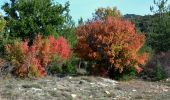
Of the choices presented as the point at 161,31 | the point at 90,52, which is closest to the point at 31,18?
the point at 90,52

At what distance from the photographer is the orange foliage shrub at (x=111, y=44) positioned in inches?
1829

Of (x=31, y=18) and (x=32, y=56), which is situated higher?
(x=31, y=18)

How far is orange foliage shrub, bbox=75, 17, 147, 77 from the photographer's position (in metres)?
46.5

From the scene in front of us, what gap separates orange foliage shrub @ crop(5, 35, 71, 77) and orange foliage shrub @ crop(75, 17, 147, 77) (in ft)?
9.58

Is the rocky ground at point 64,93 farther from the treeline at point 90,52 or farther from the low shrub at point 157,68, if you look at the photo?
the low shrub at point 157,68

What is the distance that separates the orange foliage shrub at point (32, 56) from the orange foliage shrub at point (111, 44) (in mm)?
2920

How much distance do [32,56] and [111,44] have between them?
7670mm

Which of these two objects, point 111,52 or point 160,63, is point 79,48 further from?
point 160,63

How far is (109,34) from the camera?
46.7 m

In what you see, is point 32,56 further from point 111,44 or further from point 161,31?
point 161,31

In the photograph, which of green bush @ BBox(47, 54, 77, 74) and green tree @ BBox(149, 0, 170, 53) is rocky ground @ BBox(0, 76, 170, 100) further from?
green tree @ BBox(149, 0, 170, 53)

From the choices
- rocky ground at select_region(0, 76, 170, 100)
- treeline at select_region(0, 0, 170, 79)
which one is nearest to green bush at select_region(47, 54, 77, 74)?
treeline at select_region(0, 0, 170, 79)

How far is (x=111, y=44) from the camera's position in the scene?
A: 46.4 metres

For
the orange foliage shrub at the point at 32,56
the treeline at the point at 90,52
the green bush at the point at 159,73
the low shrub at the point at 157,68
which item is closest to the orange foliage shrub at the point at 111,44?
the treeline at the point at 90,52
